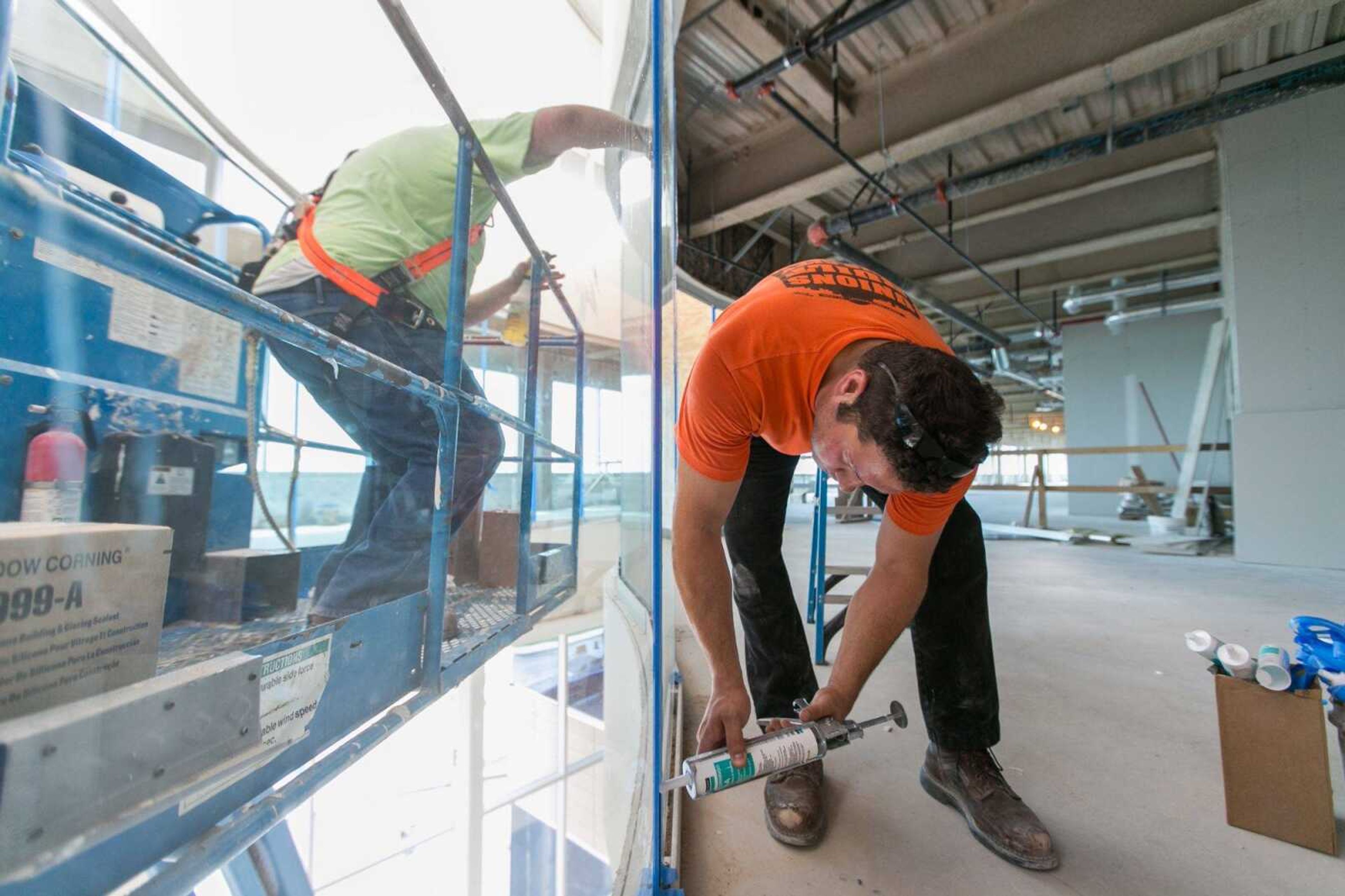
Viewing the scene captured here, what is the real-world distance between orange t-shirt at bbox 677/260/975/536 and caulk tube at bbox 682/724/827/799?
375 millimetres

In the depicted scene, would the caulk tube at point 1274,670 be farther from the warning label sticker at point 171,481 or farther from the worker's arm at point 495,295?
the warning label sticker at point 171,481

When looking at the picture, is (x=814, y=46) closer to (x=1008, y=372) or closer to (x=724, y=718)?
(x=724, y=718)

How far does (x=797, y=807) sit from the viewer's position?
0.93 m

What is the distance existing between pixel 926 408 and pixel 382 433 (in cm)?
102

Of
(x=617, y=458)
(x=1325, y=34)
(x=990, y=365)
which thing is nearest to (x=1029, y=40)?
(x=1325, y=34)

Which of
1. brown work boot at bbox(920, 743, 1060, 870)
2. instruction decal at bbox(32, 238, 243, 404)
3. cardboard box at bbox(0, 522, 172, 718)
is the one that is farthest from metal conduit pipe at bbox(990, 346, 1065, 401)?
cardboard box at bbox(0, 522, 172, 718)

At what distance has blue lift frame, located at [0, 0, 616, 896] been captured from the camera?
0.37m

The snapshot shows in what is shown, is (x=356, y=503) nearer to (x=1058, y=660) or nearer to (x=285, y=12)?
(x=285, y=12)

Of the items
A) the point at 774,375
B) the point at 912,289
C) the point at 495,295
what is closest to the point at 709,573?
the point at 774,375

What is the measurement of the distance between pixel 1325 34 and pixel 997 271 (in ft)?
10.6

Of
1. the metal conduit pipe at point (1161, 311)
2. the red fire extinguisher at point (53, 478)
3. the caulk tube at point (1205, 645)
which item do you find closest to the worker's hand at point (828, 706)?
the caulk tube at point (1205, 645)

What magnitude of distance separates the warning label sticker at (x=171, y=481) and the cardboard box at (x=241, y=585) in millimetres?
157

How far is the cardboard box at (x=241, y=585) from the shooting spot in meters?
1.13

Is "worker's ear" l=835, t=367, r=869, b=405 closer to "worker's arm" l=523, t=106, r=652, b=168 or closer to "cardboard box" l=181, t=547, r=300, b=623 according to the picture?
"worker's arm" l=523, t=106, r=652, b=168
